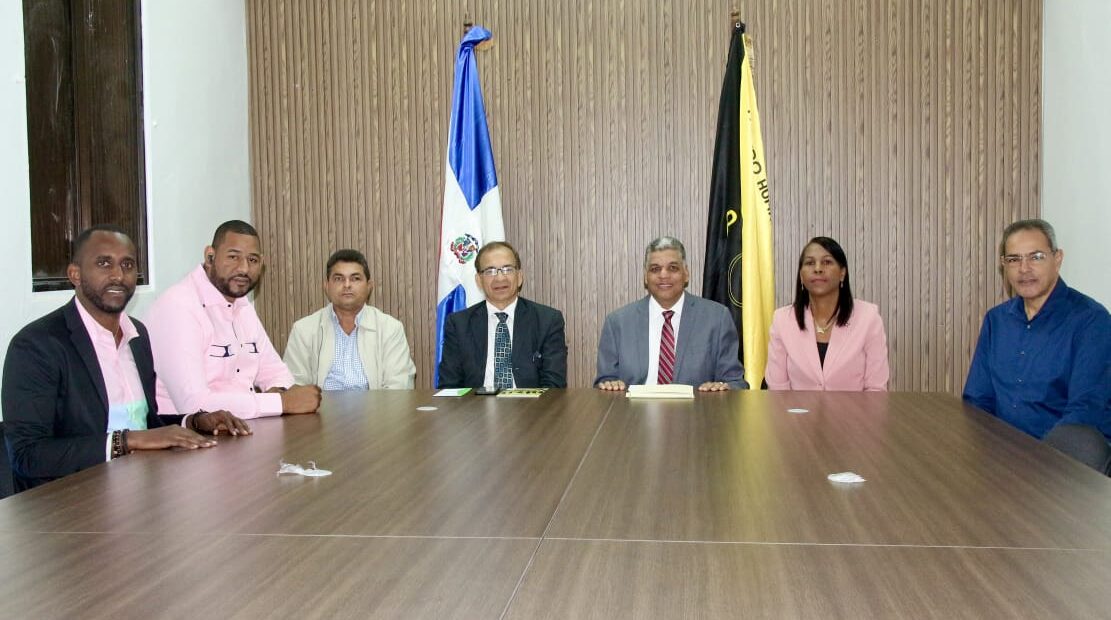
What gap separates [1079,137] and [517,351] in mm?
3050

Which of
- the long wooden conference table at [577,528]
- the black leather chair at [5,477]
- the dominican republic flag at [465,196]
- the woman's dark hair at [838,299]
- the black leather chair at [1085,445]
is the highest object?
the dominican republic flag at [465,196]

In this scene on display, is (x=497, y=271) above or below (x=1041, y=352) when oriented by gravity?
above

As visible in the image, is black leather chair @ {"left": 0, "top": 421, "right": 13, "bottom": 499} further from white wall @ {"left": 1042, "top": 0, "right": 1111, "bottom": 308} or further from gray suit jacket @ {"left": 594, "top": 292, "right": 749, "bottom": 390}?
white wall @ {"left": 1042, "top": 0, "right": 1111, "bottom": 308}

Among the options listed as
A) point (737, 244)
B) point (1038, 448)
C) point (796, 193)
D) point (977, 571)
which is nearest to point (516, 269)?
point (737, 244)

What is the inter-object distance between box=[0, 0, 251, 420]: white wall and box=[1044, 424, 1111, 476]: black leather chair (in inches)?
149

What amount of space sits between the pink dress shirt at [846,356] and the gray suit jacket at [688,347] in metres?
0.27

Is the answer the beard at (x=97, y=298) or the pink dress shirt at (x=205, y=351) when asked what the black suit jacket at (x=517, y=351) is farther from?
the beard at (x=97, y=298)

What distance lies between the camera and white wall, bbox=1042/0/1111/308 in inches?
171

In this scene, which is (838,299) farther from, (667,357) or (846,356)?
(667,357)

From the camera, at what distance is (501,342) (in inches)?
167

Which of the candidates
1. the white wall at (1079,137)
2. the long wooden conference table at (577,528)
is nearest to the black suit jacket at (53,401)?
the long wooden conference table at (577,528)

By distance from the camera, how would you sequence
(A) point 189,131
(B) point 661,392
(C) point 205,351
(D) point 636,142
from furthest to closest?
(D) point 636,142
(A) point 189,131
(B) point 661,392
(C) point 205,351

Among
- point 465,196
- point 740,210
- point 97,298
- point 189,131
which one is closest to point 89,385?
point 97,298

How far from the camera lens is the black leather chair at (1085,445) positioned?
2.62 meters
